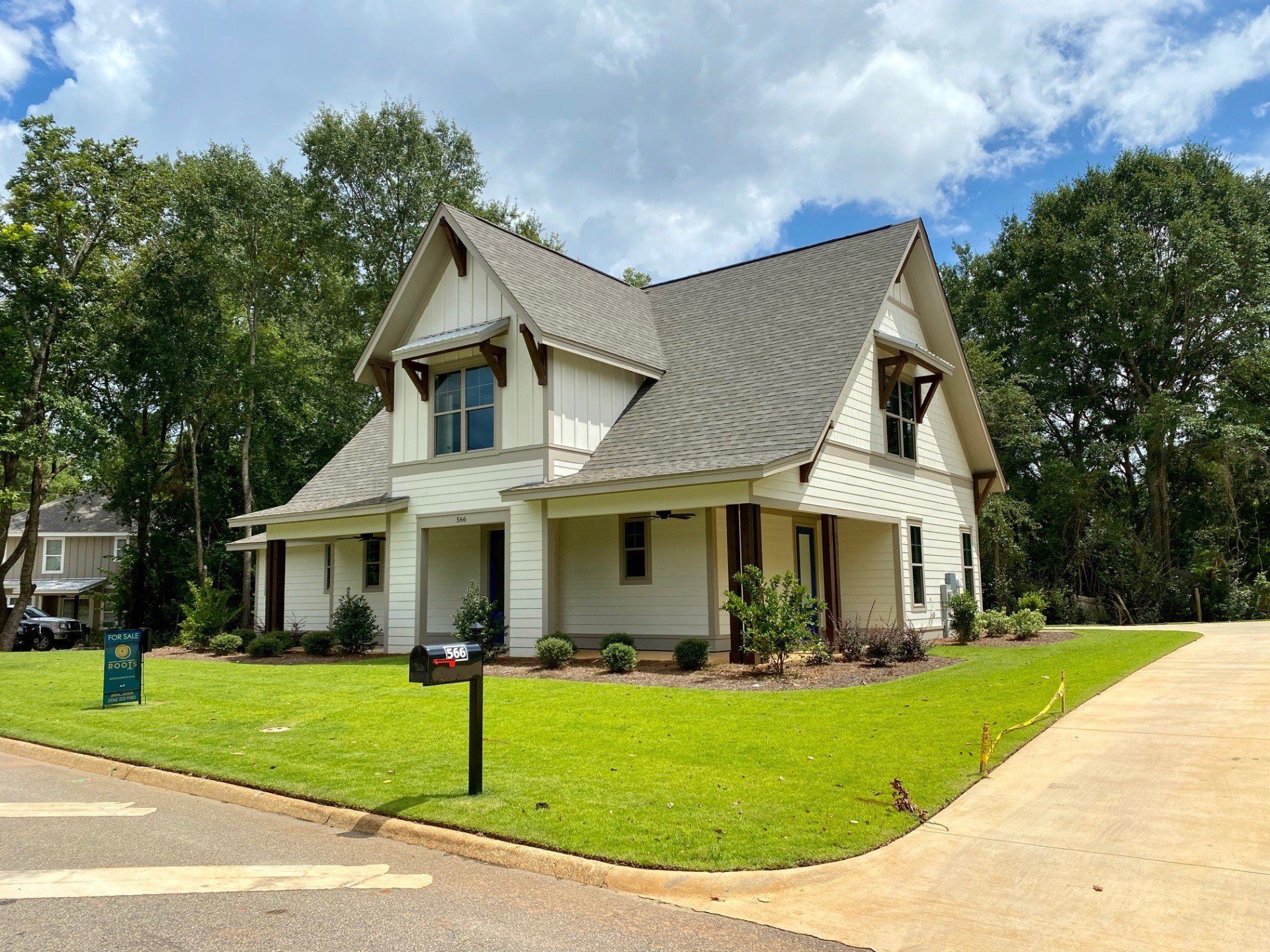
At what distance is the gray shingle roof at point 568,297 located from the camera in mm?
18938

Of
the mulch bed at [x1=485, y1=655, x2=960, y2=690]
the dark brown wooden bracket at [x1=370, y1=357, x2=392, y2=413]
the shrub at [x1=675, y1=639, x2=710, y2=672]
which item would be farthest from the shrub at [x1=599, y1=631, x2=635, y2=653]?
the dark brown wooden bracket at [x1=370, y1=357, x2=392, y2=413]

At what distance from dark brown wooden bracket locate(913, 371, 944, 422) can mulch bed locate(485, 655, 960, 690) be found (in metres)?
7.09

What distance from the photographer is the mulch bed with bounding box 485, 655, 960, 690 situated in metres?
13.6

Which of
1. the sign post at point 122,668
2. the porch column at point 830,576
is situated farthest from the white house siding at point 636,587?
the sign post at point 122,668

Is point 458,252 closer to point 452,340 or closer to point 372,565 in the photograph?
point 452,340

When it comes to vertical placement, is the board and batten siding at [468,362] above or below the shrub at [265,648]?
above

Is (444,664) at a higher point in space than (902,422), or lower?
lower

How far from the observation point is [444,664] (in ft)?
23.8

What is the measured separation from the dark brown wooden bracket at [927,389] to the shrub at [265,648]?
1583 cm

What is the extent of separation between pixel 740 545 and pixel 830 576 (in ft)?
9.29

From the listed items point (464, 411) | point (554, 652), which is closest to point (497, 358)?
point (464, 411)

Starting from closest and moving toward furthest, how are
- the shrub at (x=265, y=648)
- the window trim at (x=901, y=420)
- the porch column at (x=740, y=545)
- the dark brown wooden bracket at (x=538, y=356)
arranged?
the porch column at (x=740, y=545) < the dark brown wooden bracket at (x=538, y=356) < the window trim at (x=901, y=420) < the shrub at (x=265, y=648)

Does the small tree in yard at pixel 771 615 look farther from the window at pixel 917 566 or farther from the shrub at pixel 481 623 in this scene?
the window at pixel 917 566

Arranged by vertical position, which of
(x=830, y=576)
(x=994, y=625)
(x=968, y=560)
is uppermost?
(x=968, y=560)
